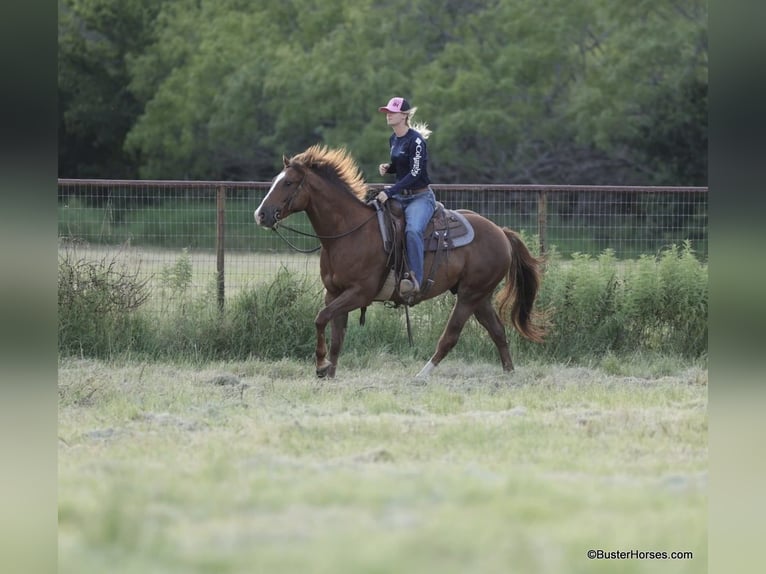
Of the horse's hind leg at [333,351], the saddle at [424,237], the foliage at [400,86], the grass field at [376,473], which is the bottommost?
the grass field at [376,473]

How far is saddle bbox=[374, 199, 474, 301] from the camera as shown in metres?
10.7

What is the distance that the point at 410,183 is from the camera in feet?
34.5

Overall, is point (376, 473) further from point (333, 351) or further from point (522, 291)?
point (522, 291)

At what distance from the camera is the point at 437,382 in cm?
1050

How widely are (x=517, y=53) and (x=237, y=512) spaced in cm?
2955

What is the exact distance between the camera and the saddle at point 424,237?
10695mm

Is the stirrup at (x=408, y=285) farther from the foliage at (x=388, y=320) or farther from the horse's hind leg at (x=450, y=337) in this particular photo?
the foliage at (x=388, y=320)

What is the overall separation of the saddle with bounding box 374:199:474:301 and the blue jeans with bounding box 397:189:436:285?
0.09 meters

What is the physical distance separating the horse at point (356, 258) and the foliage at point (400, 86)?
19585mm

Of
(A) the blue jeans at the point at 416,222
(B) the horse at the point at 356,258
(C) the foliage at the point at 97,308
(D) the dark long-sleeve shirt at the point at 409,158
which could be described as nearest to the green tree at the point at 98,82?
(C) the foliage at the point at 97,308

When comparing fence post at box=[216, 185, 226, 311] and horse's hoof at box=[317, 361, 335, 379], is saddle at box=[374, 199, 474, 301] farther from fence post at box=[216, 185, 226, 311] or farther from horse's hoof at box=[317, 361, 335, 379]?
fence post at box=[216, 185, 226, 311]

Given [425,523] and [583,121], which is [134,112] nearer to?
[583,121]

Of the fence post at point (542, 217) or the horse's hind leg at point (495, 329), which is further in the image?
the fence post at point (542, 217)

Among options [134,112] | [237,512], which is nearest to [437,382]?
[237,512]
